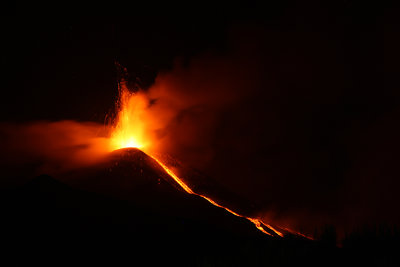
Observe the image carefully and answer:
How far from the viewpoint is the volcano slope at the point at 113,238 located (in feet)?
51.2

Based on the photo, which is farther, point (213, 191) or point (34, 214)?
point (213, 191)

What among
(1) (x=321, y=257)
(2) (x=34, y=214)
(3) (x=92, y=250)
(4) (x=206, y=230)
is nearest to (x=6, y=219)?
(2) (x=34, y=214)

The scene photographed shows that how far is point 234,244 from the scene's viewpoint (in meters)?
20.3

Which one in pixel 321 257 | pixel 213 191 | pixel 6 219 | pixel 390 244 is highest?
pixel 213 191

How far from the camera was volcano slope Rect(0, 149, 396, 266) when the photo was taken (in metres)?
15.6

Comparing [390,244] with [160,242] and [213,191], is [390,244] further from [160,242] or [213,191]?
[213,191]

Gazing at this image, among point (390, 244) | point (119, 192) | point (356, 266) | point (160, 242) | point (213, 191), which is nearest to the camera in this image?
point (356, 266)

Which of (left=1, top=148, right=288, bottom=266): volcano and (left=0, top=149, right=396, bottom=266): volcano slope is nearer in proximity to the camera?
(left=0, top=149, right=396, bottom=266): volcano slope

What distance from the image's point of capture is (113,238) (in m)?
17.8

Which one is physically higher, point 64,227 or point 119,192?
point 119,192

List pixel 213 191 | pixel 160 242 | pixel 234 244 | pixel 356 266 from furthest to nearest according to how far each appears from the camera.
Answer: pixel 213 191, pixel 234 244, pixel 160 242, pixel 356 266

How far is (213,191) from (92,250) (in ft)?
64.6

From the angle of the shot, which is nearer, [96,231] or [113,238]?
[113,238]

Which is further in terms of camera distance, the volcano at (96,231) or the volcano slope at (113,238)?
the volcano at (96,231)
